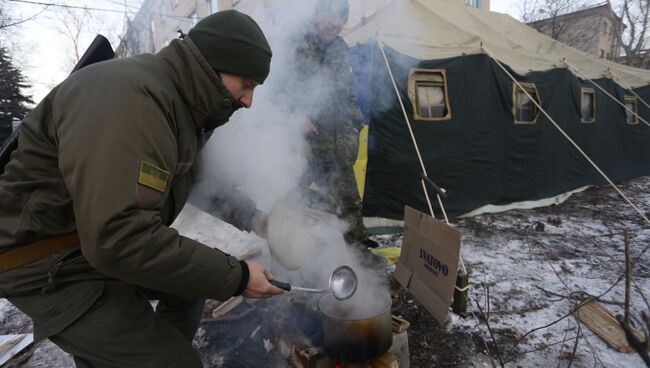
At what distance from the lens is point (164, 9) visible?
17922 mm

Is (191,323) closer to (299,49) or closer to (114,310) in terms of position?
(114,310)

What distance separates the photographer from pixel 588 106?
762 centimetres

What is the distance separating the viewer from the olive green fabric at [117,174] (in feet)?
3.39

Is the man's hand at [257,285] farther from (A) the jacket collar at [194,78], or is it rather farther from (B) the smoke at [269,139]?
(B) the smoke at [269,139]

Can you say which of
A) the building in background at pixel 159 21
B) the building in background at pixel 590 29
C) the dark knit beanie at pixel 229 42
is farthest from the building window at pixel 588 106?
the building in background at pixel 590 29

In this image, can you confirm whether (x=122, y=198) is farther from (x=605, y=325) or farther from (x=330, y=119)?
(x=605, y=325)

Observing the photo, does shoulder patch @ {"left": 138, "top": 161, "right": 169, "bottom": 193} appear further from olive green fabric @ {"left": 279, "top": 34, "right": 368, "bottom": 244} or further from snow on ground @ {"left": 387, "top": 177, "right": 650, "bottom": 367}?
olive green fabric @ {"left": 279, "top": 34, "right": 368, "bottom": 244}

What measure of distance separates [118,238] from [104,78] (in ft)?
1.68

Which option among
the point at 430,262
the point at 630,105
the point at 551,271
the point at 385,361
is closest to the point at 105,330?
the point at 385,361

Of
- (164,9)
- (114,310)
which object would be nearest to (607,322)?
(114,310)

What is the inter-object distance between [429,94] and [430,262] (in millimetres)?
3228

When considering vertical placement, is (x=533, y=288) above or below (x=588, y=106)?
below

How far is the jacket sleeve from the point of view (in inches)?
40.3

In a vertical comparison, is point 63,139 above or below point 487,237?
above
